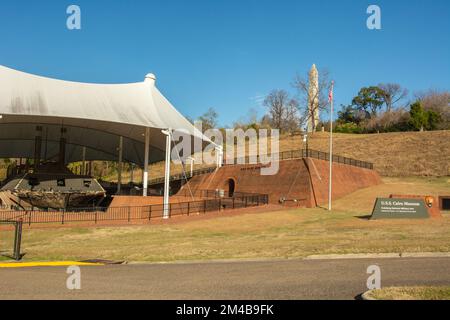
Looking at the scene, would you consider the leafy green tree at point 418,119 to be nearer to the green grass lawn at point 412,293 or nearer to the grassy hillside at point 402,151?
the grassy hillside at point 402,151

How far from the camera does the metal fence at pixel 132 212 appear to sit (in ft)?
89.0

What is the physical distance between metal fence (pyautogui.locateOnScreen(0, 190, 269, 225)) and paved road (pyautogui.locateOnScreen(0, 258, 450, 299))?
15.2 m

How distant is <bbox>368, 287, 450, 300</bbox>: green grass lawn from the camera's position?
7367 millimetres

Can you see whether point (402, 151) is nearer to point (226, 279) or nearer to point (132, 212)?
point (132, 212)

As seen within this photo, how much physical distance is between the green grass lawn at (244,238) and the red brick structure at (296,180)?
17.8 ft

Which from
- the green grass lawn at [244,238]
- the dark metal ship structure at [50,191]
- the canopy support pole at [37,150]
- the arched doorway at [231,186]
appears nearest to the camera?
the green grass lawn at [244,238]

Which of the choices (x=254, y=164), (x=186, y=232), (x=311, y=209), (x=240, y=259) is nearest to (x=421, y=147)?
(x=254, y=164)

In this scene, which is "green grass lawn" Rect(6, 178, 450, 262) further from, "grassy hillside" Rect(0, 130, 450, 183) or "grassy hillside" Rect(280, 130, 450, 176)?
"grassy hillside" Rect(280, 130, 450, 176)

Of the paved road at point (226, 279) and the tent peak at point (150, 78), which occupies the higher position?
the tent peak at point (150, 78)

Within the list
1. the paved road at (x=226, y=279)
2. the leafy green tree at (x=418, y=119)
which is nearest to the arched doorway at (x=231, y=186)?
the paved road at (x=226, y=279)

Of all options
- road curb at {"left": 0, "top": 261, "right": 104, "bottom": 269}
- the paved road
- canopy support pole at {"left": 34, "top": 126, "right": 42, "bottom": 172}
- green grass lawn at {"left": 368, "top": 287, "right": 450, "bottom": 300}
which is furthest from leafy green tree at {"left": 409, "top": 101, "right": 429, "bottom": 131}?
green grass lawn at {"left": 368, "top": 287, "right": 450, "bottom": 300}

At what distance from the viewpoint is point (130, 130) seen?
137 ft
